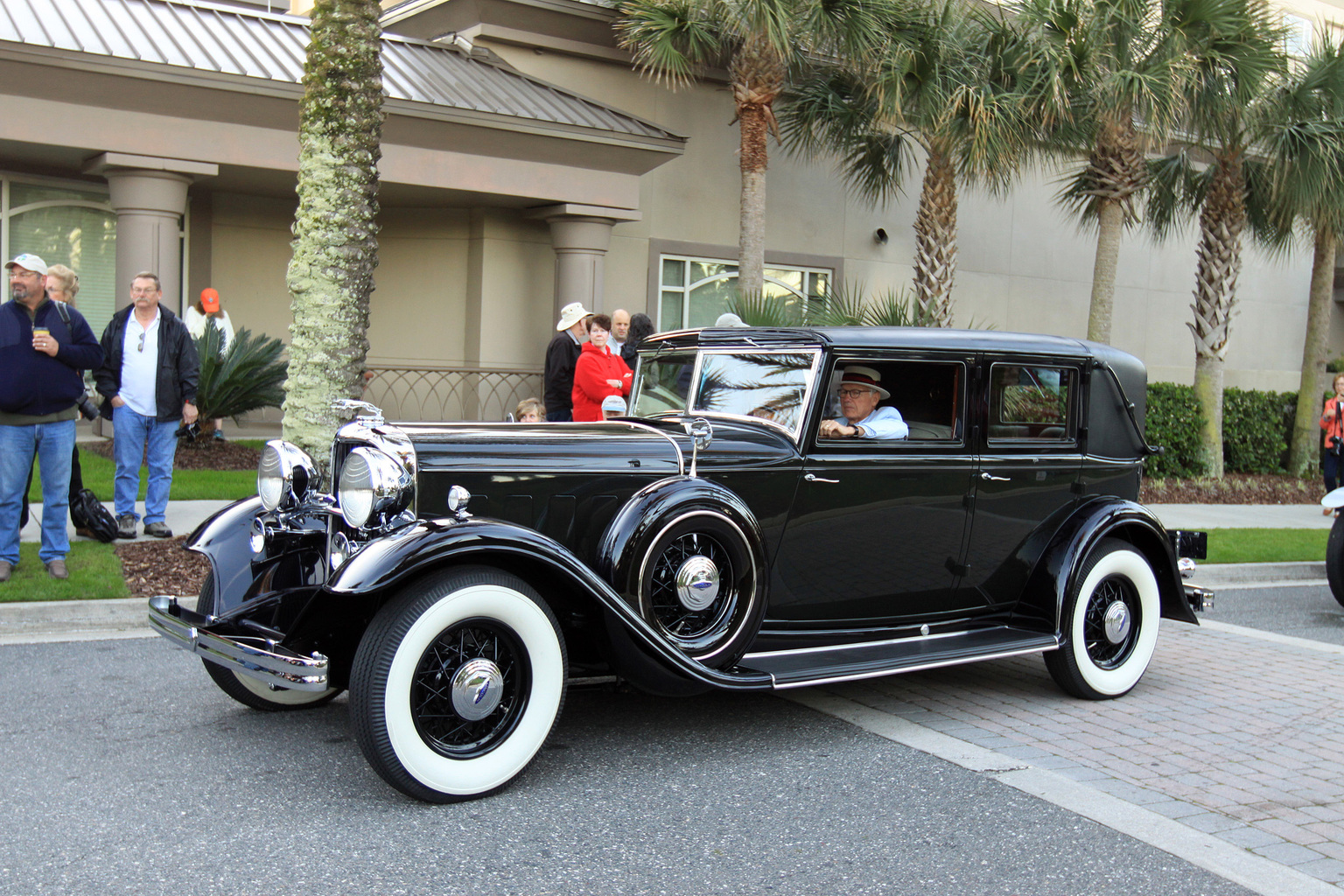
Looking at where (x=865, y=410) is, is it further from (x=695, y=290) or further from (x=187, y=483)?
(x=695, y=290)

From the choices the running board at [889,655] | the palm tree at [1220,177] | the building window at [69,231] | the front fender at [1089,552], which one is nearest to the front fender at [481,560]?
the running board at [889,655]

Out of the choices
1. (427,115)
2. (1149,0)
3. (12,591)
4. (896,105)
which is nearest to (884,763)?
(12,591)

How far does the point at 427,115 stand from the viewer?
12.4 m

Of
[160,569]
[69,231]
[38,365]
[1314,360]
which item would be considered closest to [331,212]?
[38,365]

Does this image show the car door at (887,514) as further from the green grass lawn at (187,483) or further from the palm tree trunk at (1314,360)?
the palm tree trunk at (1314,360)

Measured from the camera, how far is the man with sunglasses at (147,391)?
7.67 meters

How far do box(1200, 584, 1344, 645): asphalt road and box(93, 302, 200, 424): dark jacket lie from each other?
7.16 m

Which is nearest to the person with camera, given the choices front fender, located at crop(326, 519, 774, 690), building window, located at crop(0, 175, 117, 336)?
front fender, located at crop(326, 519, 774, 690)

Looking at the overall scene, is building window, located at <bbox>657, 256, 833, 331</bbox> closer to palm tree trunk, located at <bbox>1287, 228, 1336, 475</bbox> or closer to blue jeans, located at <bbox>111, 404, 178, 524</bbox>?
palm tree trunk, located at <bbox>1287, 228, 1336, 475</bbox>

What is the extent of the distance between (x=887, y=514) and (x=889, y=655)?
2.05 feet

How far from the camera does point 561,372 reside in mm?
9047

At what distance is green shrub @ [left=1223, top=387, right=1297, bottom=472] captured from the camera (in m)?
17.9

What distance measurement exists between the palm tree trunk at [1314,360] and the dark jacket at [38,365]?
16570 mm

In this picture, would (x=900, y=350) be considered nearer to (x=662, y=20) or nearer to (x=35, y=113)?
(x=662, y=20)
